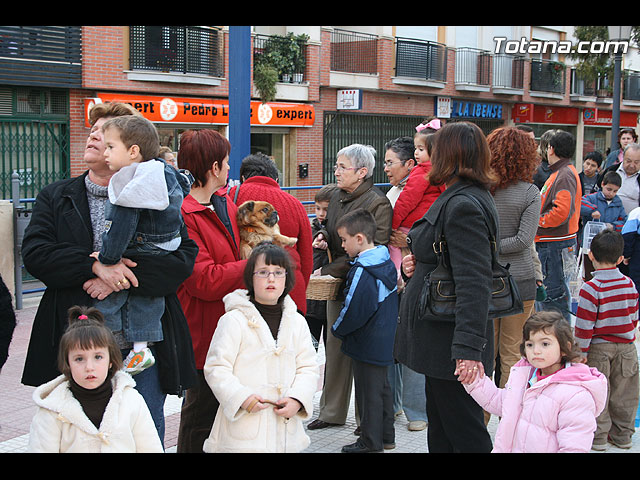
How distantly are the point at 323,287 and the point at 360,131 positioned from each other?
20494mm

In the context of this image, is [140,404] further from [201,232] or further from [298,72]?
[298,72]

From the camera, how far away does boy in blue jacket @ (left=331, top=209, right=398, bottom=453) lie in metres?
4.60

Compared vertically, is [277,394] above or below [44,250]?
below

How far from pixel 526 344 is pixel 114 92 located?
52.9ft

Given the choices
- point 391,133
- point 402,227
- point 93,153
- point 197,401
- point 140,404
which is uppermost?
point 391,133

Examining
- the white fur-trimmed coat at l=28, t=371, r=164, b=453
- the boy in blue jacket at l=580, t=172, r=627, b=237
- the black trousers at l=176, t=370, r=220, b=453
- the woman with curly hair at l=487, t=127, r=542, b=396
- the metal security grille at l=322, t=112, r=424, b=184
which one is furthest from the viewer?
the metal security grille at l=322, t=112, r=424, b=184

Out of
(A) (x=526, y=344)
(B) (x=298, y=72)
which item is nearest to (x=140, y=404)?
(A) (x=526, y=344)

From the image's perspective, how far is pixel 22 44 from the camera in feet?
A: 51.6

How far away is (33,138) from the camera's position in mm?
16062

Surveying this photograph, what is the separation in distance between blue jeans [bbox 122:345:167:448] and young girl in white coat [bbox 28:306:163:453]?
0.75 feet

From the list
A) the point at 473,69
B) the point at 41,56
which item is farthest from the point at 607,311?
the point at 473,69

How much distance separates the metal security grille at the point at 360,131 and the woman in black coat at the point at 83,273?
20.3 metres

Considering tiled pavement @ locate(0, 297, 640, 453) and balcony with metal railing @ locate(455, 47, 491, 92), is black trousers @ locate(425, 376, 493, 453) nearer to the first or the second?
tiled pavement @ locate(0, 297, 640, 453)

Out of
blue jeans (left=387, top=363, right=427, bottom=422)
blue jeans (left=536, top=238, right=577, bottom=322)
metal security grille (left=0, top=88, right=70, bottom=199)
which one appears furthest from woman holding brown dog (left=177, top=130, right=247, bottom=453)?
metal security grille (left=0, top=88, right=70, bottom=199)
